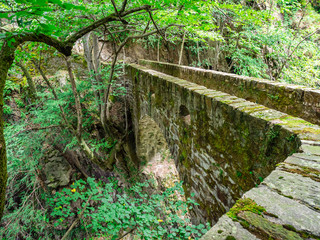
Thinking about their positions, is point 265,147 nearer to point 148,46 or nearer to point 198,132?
point 198,132

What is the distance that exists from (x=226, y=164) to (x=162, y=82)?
230 centimetres

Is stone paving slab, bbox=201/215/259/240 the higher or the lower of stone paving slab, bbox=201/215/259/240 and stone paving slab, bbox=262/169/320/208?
the lower

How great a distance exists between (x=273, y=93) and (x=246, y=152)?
6.45ft

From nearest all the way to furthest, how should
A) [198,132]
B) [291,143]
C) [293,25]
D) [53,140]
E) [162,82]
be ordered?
[291,143], [198,132], [162,82], [53,140], [293,25]

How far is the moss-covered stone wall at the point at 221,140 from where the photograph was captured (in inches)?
59.3

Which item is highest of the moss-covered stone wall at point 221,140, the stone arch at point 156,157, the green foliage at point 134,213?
the moss-covered stone wall at point 221,140

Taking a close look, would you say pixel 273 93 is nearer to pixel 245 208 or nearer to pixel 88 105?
pixel 245 208

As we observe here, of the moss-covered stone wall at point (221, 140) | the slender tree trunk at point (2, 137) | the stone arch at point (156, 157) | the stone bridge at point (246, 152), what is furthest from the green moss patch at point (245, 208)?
the stone arch at point (156, 157)

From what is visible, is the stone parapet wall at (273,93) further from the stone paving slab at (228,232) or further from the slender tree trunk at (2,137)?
the slender tree trunk at (2,137)

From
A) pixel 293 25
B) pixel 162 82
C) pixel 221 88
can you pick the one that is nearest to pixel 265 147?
pixel 162 82

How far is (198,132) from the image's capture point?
8.89ft

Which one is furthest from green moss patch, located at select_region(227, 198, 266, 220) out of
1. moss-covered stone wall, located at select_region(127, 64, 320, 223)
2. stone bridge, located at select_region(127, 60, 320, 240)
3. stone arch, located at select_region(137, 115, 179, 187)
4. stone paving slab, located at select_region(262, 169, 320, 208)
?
stone arch, located at select_region(137, 115, 179, 187)

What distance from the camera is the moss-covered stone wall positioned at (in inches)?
59.3

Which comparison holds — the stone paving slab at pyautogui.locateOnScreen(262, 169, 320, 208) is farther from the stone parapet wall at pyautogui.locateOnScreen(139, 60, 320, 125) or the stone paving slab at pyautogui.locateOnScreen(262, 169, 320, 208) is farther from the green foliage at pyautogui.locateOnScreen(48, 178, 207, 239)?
the stone parapet wall at pyautogui.locateOnScreen(139, 60, 320, 125)
